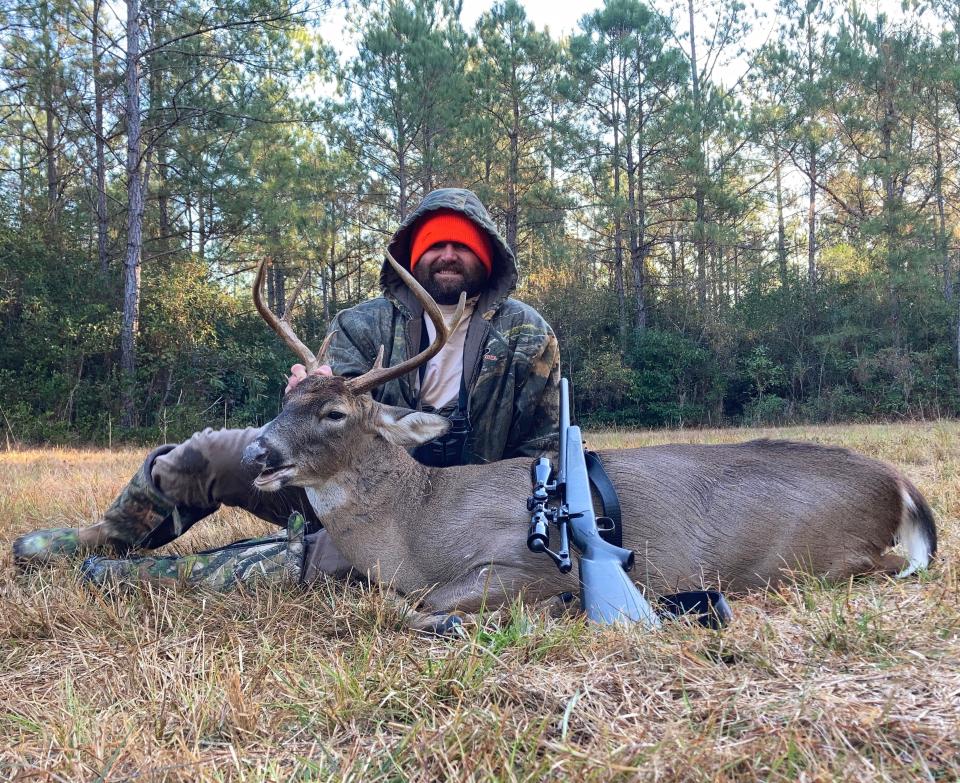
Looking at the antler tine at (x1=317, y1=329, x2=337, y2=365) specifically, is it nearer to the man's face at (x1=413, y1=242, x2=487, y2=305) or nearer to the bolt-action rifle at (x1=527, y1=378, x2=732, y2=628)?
the man's face at (x1=413, y1=242, x2=487, y2=305)

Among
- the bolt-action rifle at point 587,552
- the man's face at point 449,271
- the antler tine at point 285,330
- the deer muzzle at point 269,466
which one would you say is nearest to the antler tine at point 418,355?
the antler tine at point 285,330

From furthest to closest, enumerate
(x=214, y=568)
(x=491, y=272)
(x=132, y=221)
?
(x=132, y=221) → (x=491, y=272) → (x=214, y=568)

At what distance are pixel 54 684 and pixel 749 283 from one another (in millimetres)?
23335

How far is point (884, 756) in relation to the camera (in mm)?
1393

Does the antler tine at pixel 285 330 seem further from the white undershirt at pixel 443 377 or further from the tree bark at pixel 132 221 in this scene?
the tree bark at pixel 132 221

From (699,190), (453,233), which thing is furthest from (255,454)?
(699,190)

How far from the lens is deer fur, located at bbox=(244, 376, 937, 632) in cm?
301

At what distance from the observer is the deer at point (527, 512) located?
9.85ft

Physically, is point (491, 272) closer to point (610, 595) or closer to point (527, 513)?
point (527, 513)

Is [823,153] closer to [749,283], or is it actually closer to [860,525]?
[749,283]

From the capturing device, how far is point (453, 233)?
4801 mm

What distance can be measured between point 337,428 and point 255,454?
0.41 m

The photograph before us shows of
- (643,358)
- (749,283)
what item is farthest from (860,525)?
(749,283)

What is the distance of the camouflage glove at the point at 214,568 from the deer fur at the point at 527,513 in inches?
9.2
